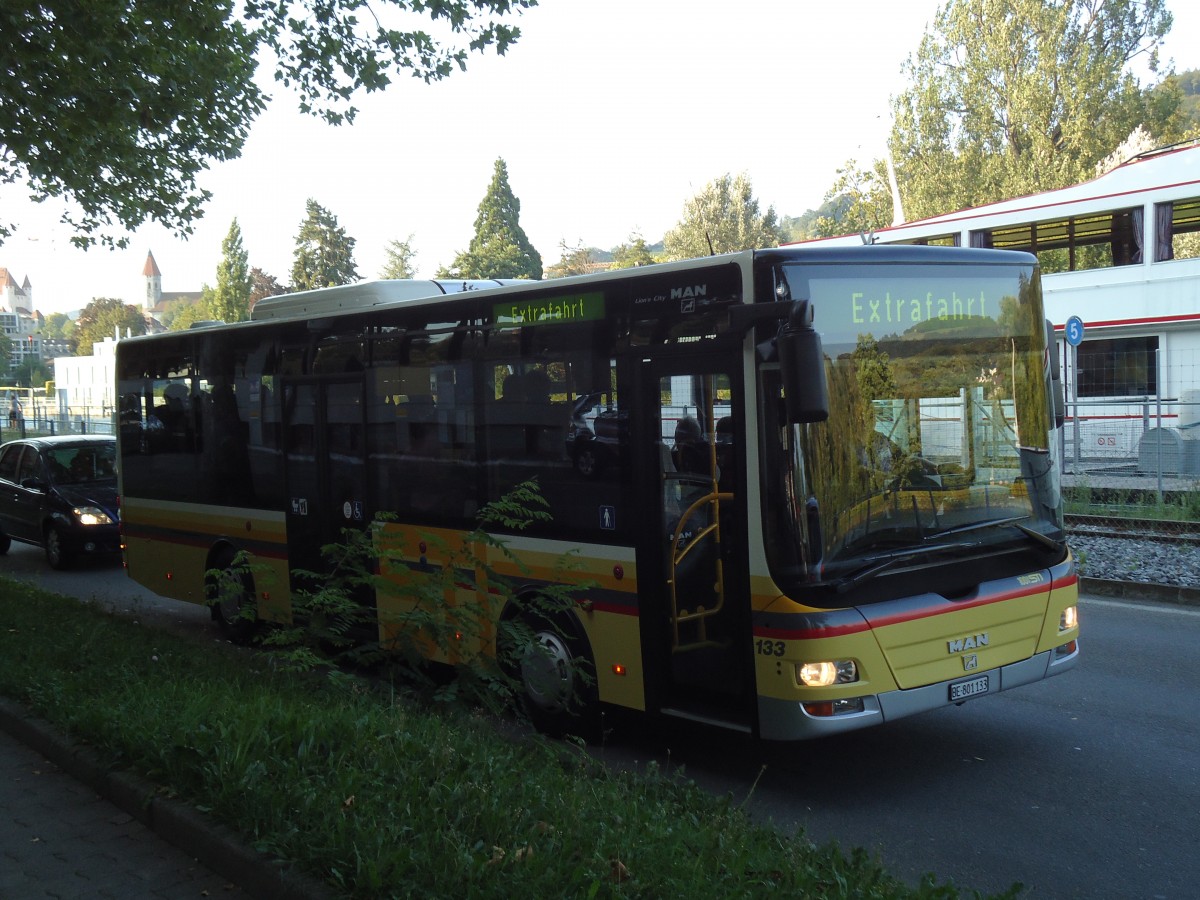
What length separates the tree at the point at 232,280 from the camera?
378ft

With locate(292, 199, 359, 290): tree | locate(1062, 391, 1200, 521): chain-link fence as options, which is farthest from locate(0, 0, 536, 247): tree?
locate(292, 199, 359, 290): tree

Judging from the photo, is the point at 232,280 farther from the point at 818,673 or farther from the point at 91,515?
the point at 818,673

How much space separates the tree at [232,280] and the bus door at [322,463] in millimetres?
109944

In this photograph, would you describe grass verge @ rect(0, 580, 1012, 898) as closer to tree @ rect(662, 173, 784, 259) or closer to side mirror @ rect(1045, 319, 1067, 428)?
side mirror @ rect(1045, 319, 1067, 428)

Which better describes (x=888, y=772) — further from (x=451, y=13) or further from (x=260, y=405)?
(x=451, y=13)

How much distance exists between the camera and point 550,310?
24.6ft

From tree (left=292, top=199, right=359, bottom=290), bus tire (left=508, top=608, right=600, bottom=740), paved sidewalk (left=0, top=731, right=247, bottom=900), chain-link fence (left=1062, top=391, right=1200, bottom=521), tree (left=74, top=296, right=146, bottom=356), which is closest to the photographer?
paved sidewalk (left=0, top=731, right=247, bottom=900)

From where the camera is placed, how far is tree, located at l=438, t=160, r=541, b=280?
91.0 metres

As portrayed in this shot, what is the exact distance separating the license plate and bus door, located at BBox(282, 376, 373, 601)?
464cm

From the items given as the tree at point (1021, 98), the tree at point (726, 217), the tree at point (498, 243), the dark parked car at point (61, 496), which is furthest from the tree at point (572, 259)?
the dark parked car at point (61, 496)

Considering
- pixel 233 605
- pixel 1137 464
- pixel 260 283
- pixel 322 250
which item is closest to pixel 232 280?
pixel 260 283

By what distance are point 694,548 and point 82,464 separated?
532 inches

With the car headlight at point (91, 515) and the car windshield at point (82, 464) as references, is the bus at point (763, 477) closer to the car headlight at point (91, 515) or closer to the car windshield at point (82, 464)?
the car headlight at point (91, 515)

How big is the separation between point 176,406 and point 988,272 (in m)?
8.11
